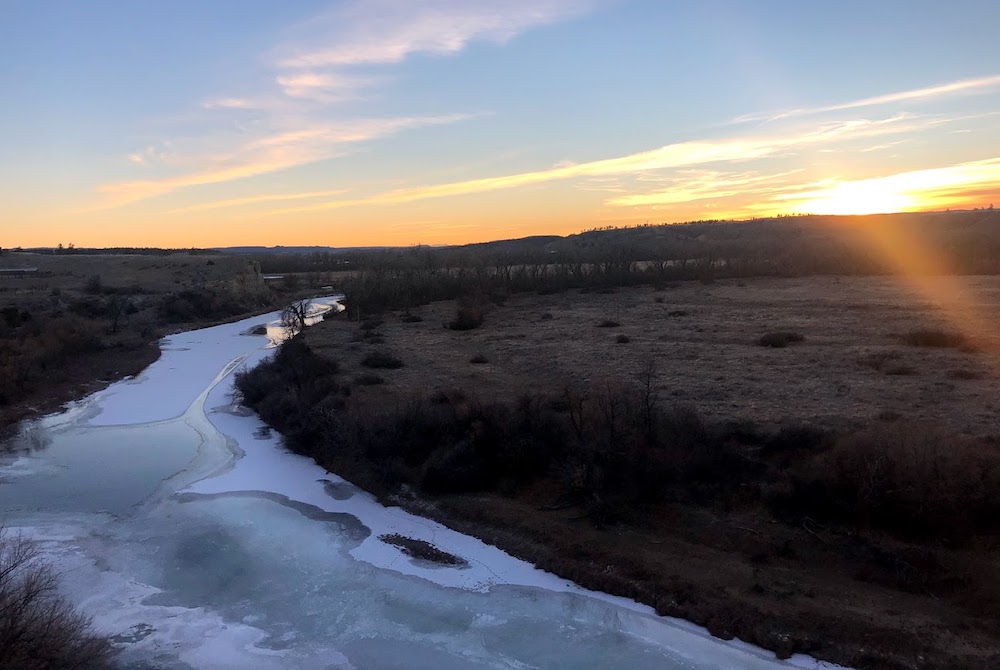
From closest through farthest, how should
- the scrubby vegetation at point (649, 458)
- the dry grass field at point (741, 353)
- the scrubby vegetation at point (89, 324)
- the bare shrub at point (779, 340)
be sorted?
the scrubby vegetation at point (649, 458) < the dry grass field at point (741, 353) < the bare shrub at point (779, 340) < the scrubby vegetation at point (89, 324)

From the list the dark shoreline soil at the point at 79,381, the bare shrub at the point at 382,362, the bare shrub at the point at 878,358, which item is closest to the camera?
the bare shrub at the point at 878,358

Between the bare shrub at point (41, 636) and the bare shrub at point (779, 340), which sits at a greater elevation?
the bare shrub at point (779, 340)

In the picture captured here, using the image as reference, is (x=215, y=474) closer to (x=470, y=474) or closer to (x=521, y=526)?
(x=470, y=474)

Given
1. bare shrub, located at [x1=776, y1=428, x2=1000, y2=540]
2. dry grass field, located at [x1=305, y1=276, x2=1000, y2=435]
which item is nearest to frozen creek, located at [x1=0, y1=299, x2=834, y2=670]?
bare shrub, located at [x1=776, y1=428, x2=1000, y2=540]

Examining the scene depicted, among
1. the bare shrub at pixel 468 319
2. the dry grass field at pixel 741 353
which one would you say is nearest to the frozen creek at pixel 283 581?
the dry grass field at pixel 741 353

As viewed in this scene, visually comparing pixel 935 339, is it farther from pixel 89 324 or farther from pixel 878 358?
pixel 89 324

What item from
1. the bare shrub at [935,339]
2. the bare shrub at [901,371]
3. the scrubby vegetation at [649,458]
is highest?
the bare shrub at [935,339]

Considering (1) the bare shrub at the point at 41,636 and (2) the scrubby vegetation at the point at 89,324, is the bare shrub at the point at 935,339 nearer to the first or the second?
(1) the bare shrub at the point at 41,636
